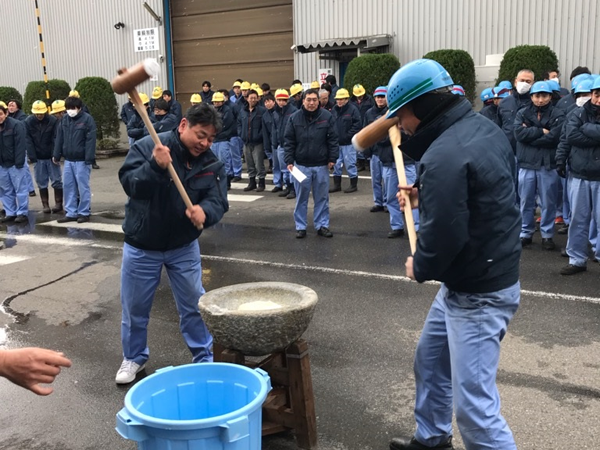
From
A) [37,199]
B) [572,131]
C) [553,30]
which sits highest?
[553,30]

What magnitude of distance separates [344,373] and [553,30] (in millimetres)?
13917

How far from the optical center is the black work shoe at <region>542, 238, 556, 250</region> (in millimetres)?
8359

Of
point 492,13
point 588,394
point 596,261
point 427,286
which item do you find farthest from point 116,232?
point 492,13

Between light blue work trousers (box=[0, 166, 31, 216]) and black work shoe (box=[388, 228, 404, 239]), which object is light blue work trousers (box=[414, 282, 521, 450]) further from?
light blue work trousers (box=[0, 166, 31, 216])

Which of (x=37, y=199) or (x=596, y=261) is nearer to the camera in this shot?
(x=596, y=261)

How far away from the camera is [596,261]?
768cm

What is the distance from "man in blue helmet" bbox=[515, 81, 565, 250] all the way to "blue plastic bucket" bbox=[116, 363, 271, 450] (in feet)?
19.8

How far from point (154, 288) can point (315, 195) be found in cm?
513

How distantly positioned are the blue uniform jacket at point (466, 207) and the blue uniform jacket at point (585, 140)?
446cm

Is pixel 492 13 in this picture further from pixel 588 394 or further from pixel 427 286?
pixel 588 394

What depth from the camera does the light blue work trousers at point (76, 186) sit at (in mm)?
11156

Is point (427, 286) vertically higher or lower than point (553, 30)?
lower

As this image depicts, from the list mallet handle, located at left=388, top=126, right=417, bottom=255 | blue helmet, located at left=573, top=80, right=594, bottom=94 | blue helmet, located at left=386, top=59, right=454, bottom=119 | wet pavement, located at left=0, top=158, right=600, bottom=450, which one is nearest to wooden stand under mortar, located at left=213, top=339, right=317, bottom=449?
wet pavement, located at left=0, top=158, right=600, bottom=450

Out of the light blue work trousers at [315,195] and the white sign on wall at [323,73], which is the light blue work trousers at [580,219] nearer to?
the light blue work trousers at [315,195]
